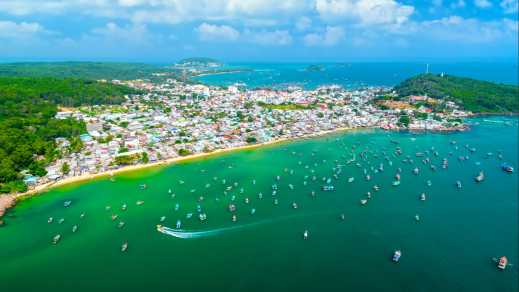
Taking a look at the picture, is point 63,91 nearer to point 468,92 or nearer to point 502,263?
point 502,263

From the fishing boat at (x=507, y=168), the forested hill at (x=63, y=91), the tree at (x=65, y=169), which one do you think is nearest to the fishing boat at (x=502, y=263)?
the fishing boat at (x=507, y=168)

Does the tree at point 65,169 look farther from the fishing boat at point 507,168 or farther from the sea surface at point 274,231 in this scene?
the fishing boat at point 507,168

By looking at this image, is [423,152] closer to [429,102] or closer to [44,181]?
[429,102]

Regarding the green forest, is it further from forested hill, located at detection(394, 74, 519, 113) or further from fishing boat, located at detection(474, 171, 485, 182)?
forested hill, located at detection(394, 74, 519, 113)

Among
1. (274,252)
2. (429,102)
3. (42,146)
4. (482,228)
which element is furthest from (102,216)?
(429,102)

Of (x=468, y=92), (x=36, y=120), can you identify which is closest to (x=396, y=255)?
(x=36, y=120)

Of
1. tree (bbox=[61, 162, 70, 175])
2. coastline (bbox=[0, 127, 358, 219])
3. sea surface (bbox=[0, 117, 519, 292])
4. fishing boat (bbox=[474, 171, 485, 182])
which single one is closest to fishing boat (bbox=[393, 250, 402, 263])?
sea surface (bbox=[0, 117, 519, 292])
